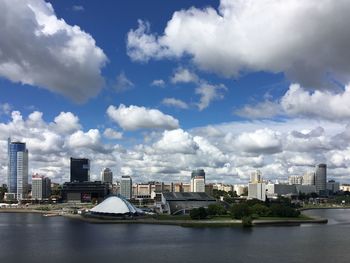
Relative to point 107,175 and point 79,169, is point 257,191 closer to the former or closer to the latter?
point 79,169

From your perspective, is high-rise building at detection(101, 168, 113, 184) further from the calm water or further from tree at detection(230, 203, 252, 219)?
the calm water

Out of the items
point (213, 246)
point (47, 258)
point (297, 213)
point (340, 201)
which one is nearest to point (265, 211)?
point (297, 213)

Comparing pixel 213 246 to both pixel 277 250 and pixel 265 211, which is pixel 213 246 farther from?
pixel 265 211

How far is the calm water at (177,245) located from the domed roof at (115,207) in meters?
20.7

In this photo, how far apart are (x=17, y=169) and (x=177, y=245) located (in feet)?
417

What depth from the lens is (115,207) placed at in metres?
74.4

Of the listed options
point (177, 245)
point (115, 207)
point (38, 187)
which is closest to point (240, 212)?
point (115, 207)

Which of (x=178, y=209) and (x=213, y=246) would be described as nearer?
(x=213, y=246)

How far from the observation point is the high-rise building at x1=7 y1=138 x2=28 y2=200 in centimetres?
15550

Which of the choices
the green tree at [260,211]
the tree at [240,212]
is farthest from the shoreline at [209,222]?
the green tree at [260,211]

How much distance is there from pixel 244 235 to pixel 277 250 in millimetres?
10655

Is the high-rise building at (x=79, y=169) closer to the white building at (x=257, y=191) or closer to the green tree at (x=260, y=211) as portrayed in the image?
the white building at (x=257, y=191)

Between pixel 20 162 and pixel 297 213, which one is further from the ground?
pixel 20 162

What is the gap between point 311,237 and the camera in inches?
1750
